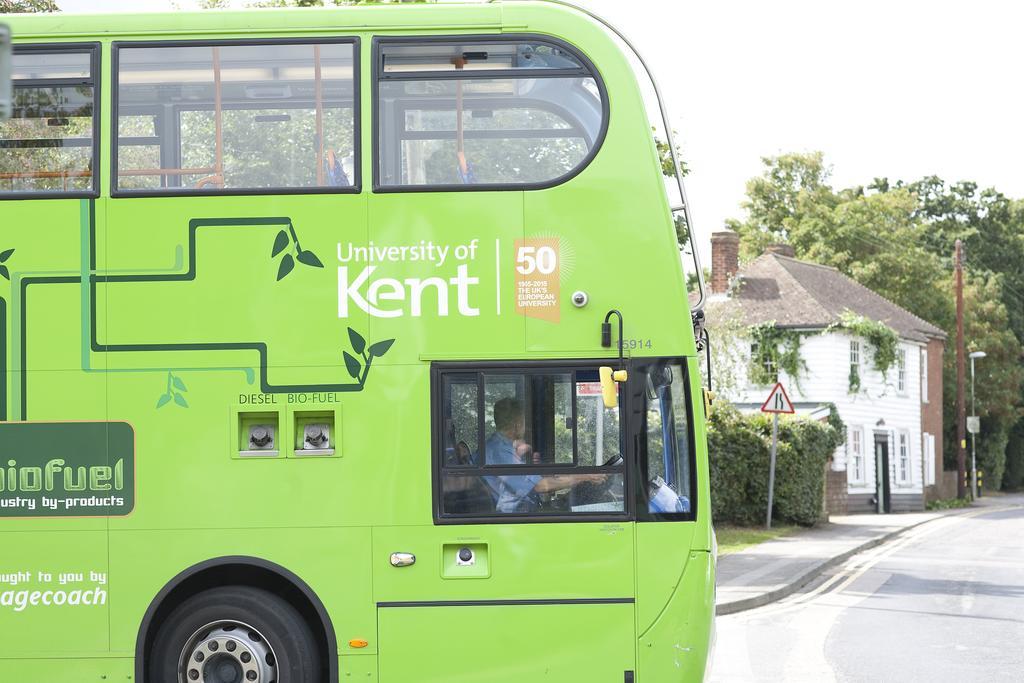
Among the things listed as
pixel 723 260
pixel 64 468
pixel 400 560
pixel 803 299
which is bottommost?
pixel 400 560

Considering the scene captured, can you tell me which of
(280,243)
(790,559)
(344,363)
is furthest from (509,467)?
(790,559)

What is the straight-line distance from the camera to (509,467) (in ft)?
26.7

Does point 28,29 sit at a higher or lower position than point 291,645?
higher

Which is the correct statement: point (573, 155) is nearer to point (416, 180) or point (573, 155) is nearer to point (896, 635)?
point (416, 180)

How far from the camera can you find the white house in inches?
1767

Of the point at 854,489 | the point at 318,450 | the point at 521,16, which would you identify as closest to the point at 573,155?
the point at 521,16

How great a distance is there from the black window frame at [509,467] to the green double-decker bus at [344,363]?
0.02 m

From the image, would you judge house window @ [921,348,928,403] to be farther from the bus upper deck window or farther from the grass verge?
the bus upper deck window

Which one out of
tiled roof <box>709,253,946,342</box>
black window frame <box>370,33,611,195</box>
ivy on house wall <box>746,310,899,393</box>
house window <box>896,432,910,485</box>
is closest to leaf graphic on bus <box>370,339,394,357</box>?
black window frame <box>370,33,611,195</box>

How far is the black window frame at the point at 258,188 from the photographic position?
823 centimetres

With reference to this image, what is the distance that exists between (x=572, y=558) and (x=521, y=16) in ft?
11.3

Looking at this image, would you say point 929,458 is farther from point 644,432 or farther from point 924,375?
point 644,432

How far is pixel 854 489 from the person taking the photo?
46000mm

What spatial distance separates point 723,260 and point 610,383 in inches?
1573
